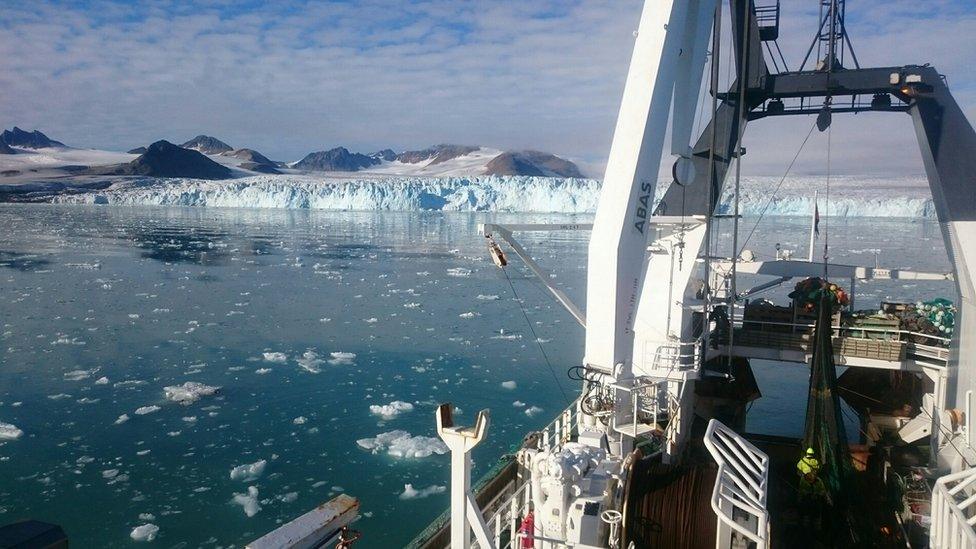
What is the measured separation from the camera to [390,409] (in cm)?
1198

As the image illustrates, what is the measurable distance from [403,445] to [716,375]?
16.5ft

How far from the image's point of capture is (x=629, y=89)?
5.67 meters

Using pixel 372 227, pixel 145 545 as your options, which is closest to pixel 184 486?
pixel 145 545

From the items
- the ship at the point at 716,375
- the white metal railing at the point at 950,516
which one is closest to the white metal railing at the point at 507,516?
the ship at the point at 716,375

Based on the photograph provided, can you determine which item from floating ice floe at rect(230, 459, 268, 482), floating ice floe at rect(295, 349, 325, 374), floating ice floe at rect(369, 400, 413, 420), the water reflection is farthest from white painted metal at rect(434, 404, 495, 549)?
the water reflection

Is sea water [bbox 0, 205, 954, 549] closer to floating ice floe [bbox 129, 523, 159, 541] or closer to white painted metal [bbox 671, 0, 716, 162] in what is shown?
floating ice floe [bbox 129, 523, 159, 541]

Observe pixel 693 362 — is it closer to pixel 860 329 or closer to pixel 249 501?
pixel 860 329

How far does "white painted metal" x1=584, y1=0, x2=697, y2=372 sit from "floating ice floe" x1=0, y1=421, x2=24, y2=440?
31.8 feet

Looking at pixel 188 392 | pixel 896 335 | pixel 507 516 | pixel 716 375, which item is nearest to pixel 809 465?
pixel 716 375

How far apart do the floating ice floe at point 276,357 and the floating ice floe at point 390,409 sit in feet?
12.2

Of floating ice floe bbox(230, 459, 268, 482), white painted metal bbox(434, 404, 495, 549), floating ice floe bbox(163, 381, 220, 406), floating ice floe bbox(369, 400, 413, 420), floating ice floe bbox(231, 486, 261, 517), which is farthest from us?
floating ice floe bbox(163, 381, 220, 406)

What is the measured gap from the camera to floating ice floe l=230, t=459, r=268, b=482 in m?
9.36

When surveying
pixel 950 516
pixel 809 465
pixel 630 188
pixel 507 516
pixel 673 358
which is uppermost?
pixel 630 188

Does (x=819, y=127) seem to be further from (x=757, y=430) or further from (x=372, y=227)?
(x=372, y=227)
